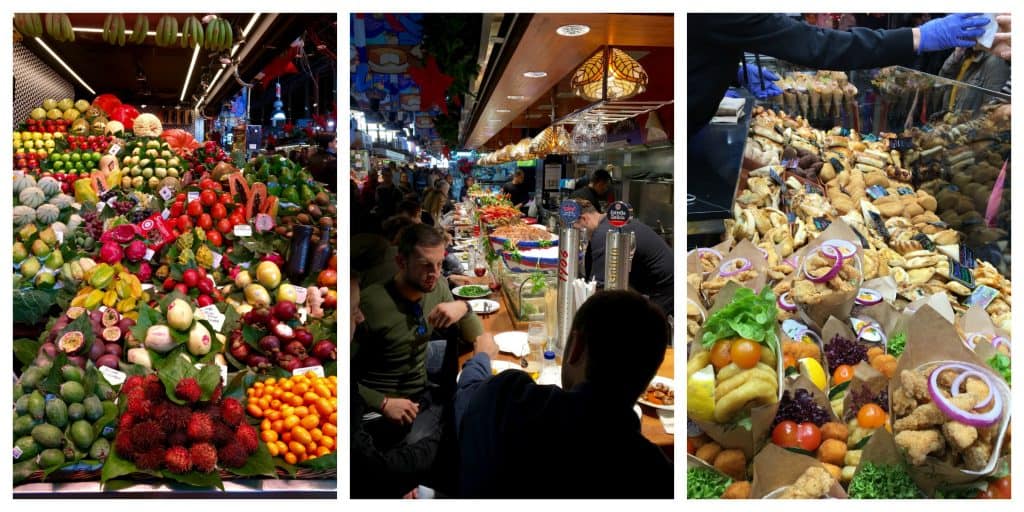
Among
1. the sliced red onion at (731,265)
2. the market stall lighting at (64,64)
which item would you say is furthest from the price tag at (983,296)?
the market stall lighting at (64,64)

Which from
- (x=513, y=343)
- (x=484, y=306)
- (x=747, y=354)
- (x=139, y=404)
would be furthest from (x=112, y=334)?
(x=747, y=354)

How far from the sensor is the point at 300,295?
9.70ft

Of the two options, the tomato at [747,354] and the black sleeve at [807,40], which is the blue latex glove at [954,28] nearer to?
the black sleeve at [807,40]

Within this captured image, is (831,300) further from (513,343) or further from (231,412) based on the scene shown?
(231,412)

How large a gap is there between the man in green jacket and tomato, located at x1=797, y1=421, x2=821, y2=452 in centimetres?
118

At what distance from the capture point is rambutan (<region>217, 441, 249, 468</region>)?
93.6 inches

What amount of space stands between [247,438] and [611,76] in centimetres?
207

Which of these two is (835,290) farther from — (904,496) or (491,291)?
(491,291)

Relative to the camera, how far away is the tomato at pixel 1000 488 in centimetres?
214

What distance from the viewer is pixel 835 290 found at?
235 cm
